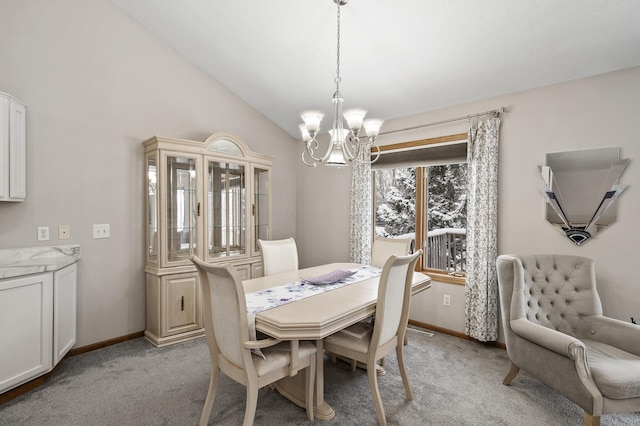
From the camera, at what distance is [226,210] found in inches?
140

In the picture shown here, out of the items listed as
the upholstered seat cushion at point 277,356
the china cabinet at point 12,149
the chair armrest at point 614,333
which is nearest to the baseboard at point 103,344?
the china cabinet at point 12,149

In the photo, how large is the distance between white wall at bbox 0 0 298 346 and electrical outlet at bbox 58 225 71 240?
1.4 inches

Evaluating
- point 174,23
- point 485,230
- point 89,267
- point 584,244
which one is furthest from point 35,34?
point 584,244

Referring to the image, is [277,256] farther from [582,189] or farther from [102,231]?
[582,189]

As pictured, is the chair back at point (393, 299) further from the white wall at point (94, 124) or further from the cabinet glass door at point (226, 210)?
the white wall at point (94, 124)

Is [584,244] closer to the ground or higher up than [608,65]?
closer to the ground

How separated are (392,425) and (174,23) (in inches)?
149

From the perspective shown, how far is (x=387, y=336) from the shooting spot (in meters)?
2.00

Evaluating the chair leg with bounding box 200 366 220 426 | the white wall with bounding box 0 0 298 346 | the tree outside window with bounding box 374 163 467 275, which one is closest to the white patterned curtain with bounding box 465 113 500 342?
the tree outside window with bounding box 374 163 467 275

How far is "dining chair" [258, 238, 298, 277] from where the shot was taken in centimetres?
290

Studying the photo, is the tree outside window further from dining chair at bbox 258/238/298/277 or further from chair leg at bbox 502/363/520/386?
dining chair at bbox 258/238/298/277

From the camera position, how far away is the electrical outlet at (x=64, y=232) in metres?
2.76

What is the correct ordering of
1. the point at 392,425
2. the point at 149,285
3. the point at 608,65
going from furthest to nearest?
the point at 149,285 → the point at 608,65 → the point at 392,425

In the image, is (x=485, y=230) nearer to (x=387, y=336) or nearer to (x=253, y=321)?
(x=387, y=336)
